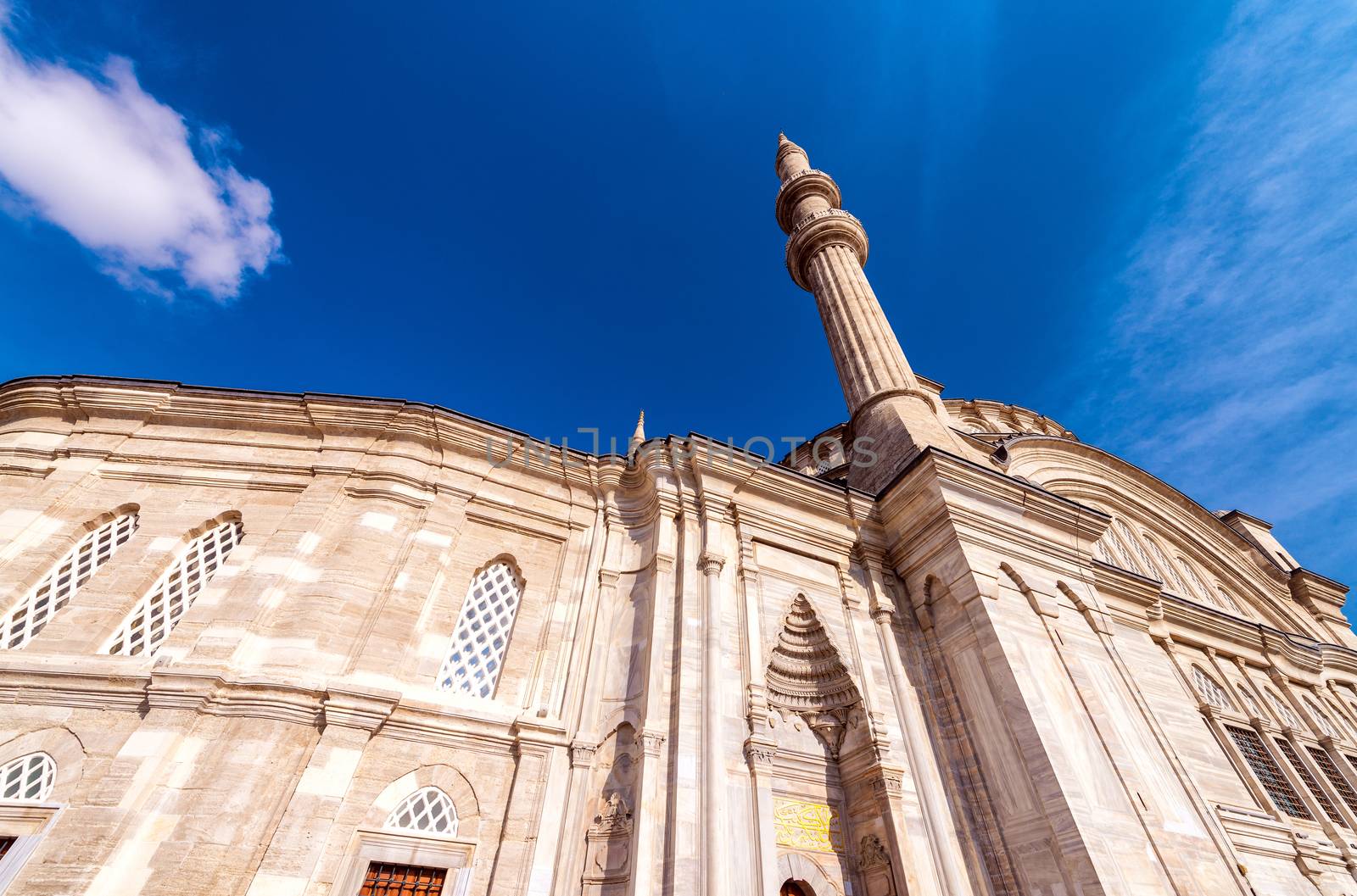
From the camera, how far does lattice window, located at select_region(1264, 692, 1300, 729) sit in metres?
11.3

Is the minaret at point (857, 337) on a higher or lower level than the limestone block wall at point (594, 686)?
higher

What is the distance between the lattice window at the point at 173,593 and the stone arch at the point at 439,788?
306cm

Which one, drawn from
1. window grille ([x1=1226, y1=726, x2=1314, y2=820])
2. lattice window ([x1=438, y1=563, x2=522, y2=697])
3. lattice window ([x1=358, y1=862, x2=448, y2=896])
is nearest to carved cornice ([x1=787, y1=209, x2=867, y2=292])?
lattice window ([x1=438, y1=563, x2=522, y2=697])

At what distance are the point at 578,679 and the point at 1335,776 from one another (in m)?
13.7

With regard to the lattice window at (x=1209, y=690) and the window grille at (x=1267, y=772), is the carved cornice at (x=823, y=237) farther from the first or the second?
the window grille at (x=1267, y=772)

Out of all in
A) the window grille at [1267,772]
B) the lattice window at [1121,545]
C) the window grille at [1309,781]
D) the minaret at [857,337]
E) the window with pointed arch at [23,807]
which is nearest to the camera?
the window with pointed arch at [23,807]

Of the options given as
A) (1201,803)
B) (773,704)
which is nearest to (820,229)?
(773,704)

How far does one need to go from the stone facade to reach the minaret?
0.25 m

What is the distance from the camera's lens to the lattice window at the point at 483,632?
7438mm

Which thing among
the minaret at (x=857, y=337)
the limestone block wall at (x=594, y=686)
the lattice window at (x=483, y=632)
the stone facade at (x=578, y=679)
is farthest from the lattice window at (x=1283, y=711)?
the lattice window at (x=483, y=632)

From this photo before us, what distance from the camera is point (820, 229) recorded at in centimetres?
1606

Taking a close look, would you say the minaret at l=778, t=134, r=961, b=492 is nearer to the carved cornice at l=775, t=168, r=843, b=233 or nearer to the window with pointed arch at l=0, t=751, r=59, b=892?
the carved cornice at l=775, t=168, r=843, b=233

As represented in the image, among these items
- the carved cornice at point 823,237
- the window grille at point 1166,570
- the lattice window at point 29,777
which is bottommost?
the lattice window at point 29,777

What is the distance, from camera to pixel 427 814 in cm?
619
